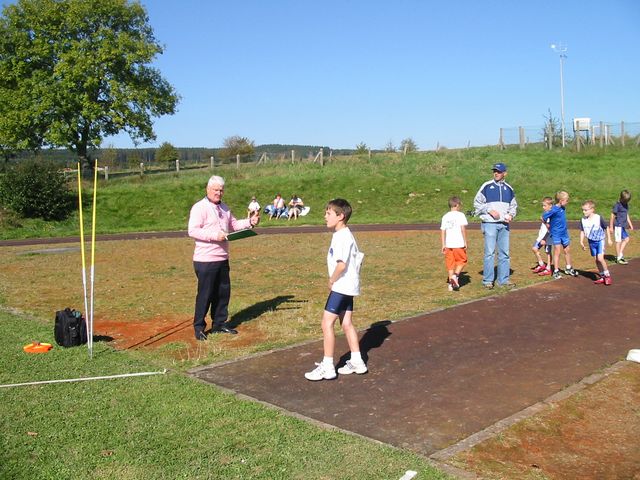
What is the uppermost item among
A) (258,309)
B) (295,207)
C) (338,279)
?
(295,207)

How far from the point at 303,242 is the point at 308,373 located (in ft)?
49.4

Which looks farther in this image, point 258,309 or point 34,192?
point 34,192

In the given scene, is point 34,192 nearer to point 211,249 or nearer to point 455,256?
point 455,256

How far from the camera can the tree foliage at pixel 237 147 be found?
69.1 m

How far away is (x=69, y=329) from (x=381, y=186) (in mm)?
29960

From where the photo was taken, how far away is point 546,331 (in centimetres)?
871

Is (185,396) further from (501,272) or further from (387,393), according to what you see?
(501,272)

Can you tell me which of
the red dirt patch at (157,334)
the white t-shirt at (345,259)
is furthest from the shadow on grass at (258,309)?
the white t-shirt at (345,259)

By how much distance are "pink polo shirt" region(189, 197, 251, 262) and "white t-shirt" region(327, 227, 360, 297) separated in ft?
7.73

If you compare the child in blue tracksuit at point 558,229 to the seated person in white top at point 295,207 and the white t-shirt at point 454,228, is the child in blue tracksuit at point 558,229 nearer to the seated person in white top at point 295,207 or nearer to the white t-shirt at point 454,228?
the white t-shirt at point 454,228

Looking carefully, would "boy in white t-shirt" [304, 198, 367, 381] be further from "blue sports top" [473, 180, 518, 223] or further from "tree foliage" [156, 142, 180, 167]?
"tree foliage" [156, 142, 180, 167]

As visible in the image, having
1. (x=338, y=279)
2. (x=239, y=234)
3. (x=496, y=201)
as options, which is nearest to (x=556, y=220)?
(x=496, y=201)

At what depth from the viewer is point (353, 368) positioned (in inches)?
275

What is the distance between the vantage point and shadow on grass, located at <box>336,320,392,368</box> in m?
7.65
